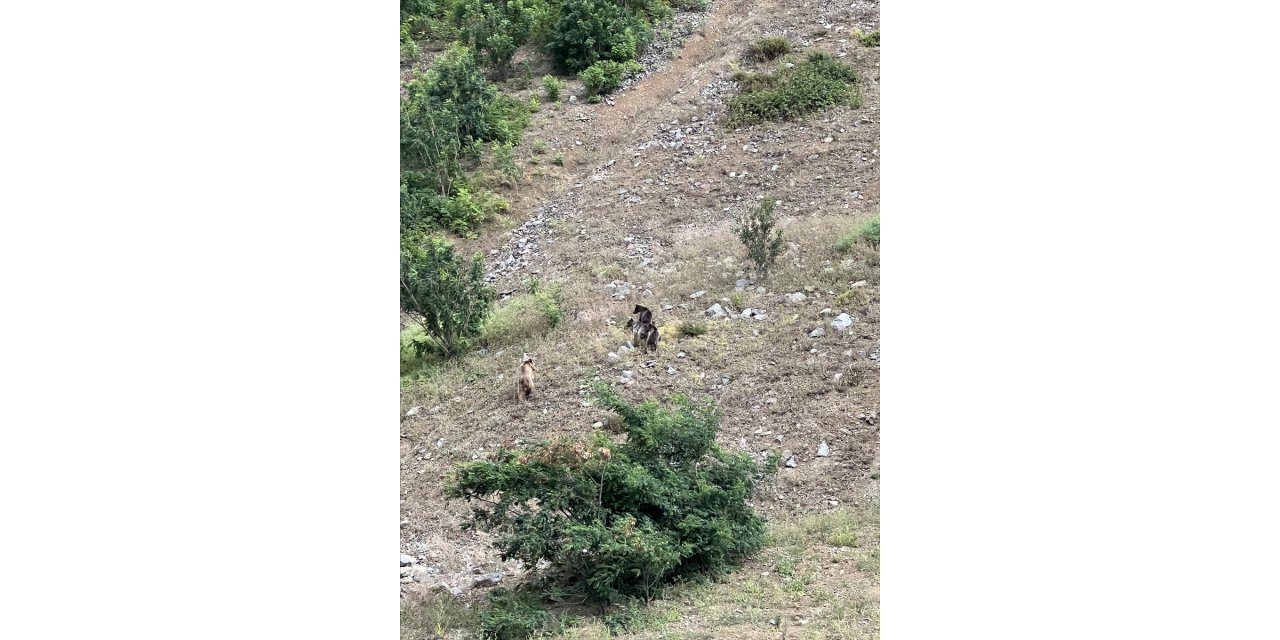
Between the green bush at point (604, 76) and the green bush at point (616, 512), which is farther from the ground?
the green bush at point (616, 512)

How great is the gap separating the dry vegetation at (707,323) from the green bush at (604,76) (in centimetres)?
29

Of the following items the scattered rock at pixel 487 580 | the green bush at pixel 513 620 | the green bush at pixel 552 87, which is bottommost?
the scattered rock at pixel 487 580

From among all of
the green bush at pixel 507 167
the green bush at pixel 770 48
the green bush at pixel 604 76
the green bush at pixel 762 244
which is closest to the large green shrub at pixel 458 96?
the green bush at pixel 507 167

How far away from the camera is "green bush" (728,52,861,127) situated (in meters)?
14.9

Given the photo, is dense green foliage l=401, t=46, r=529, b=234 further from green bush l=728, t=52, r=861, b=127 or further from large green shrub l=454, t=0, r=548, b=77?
green bush l=728, t=52, r=861, b=127

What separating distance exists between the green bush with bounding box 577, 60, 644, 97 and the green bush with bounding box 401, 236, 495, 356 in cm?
A: 608

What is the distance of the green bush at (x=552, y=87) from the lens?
54.7 feet

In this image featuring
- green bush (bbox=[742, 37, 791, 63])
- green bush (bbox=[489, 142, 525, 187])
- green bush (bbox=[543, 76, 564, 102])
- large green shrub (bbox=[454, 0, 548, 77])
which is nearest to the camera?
green bush (bbox=[489, 142, 525, 187])

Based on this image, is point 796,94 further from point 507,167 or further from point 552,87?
point 507,167

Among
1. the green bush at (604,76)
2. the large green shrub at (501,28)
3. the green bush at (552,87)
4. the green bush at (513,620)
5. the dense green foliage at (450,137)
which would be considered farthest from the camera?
the large green shrub at (501,28)

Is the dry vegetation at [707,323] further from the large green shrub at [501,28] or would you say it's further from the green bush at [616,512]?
the large green shrub at [501,28]

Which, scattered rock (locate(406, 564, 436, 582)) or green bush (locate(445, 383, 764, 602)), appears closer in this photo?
green bush (locate(445, 383, 764, 602))

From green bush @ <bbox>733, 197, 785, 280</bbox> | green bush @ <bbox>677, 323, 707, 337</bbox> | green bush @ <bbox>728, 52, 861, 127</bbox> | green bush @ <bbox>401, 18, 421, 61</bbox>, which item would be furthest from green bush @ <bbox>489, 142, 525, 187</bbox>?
green bush @ <bbox>677, 323, 707, 337</bbox>

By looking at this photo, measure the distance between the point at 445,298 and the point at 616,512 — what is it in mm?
4913
